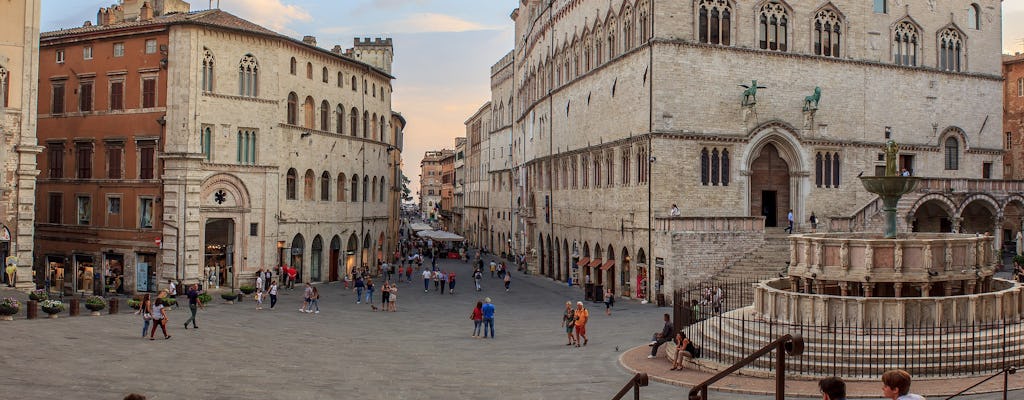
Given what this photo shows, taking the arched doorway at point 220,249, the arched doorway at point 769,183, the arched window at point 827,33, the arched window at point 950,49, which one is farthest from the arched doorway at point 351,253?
the arched window at point 950,49

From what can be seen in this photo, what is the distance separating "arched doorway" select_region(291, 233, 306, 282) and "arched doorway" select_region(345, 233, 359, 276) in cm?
429

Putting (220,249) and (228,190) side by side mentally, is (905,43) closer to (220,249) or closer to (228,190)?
(228,190)

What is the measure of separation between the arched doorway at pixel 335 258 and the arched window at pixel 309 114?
6601mm

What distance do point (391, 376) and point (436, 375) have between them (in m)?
1.03

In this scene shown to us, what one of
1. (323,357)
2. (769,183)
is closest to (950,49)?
(769,183)

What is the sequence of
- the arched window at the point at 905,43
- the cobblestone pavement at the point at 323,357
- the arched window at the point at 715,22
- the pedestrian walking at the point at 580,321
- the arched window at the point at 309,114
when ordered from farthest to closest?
the arched window at the point at 309,114
the arched window at the point at 905,43
the arched window at the point at 715,22
the pedestrian walking at the point at 580,321
the cobblestone pavement at the point at 323,357

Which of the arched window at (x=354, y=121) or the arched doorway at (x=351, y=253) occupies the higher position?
the arched window at (x=354, y=121)

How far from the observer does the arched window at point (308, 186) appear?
46969 millimetres

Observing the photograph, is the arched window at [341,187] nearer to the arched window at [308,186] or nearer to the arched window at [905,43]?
the arched window at [308,186]

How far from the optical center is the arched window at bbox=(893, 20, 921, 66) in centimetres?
4369

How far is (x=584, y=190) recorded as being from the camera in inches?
1902

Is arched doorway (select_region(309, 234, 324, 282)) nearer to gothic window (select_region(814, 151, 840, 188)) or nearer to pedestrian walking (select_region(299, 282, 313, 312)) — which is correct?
pedestrian walking (select_region(299, 282, 313, 312))

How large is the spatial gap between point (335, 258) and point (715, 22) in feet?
80.8

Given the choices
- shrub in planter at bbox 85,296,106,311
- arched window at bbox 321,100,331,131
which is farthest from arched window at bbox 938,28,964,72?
shrub in planter at bbox 85,296,106,311
